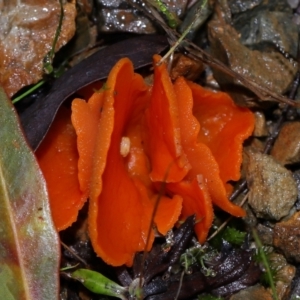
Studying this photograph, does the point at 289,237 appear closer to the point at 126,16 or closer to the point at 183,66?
the point at 183,66

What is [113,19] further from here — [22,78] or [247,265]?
[247,265]

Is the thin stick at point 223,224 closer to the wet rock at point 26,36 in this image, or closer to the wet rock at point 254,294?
the wet rock at point 254,294

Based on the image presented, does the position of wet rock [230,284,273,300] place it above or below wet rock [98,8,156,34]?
below

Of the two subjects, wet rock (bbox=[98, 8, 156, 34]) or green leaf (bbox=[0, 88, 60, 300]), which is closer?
green leaf (bbox=[0, 88, 60, 300])

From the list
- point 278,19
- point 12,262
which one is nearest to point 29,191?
point 12,262

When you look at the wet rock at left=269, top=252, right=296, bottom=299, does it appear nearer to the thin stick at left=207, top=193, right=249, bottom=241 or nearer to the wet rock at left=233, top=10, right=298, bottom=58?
the thin stick at left=207, top=193, right=249, bottom=241

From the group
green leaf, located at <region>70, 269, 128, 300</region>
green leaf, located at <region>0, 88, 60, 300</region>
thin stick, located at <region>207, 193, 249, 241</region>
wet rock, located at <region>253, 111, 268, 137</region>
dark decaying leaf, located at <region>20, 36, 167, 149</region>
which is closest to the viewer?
green leaf, located at <region>0, 88, 60, 300</region>

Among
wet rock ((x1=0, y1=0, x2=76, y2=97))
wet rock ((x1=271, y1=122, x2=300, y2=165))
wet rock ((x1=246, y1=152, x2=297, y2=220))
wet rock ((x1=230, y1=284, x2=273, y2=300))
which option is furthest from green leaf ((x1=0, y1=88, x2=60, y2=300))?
wet rock ((x1=271, y1=122, x2=300, y2=165))

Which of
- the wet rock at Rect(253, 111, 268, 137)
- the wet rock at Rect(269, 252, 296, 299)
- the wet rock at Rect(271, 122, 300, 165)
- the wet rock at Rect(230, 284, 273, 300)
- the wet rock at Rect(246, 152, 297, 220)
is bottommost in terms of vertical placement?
the wet rock at Rect(230, 284, 273, 300)
